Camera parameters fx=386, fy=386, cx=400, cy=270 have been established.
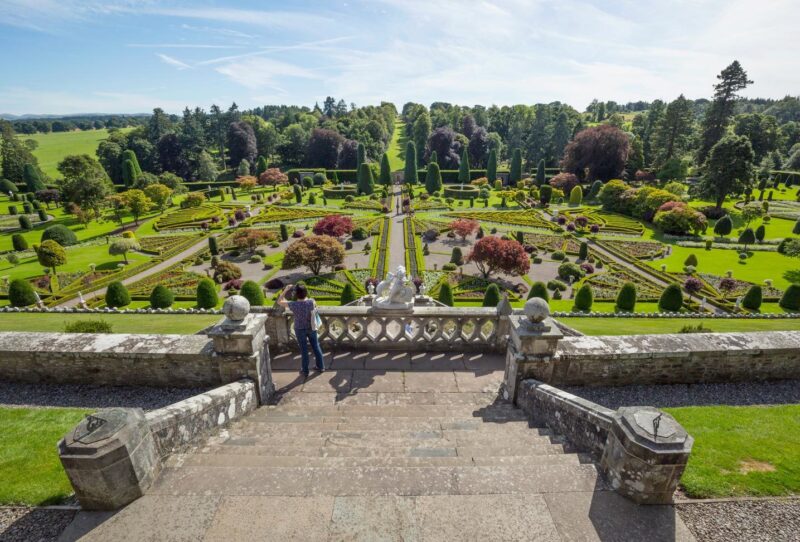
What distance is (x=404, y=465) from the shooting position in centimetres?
A: 484

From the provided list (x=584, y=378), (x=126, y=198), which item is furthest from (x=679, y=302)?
(x=126, y=198)

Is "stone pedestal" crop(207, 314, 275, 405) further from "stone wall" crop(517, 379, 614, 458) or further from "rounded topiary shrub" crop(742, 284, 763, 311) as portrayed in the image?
"rounded topiary shrub" crop(742, 284, 763, 311)

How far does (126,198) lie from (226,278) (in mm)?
23522

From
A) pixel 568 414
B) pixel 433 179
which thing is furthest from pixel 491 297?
pixel 433 179

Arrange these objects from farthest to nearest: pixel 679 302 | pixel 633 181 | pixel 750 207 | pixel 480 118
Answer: pixel 480 118 < pixel 633 181 < pixel 750 207 < pixel 679 302

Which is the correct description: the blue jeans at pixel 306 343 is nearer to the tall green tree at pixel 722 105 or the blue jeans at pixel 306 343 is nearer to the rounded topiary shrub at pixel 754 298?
the rounded topiary shrub at pixel 754 298

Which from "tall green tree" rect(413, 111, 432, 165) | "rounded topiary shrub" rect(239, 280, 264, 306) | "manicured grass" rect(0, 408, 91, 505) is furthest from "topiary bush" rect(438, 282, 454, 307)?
"tall green tree" rect(413, 111, 432, 165)

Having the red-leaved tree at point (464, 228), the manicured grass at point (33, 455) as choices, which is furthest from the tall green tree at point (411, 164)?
the manicured grass at point (33, 455)

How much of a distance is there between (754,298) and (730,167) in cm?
2871

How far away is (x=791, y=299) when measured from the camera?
21.5m

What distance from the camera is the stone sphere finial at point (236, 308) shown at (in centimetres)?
671

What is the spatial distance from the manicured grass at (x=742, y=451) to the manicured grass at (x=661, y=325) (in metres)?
8.29

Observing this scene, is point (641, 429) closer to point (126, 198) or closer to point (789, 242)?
→ point (789, 242)

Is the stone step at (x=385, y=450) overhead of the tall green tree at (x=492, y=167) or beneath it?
beneath
